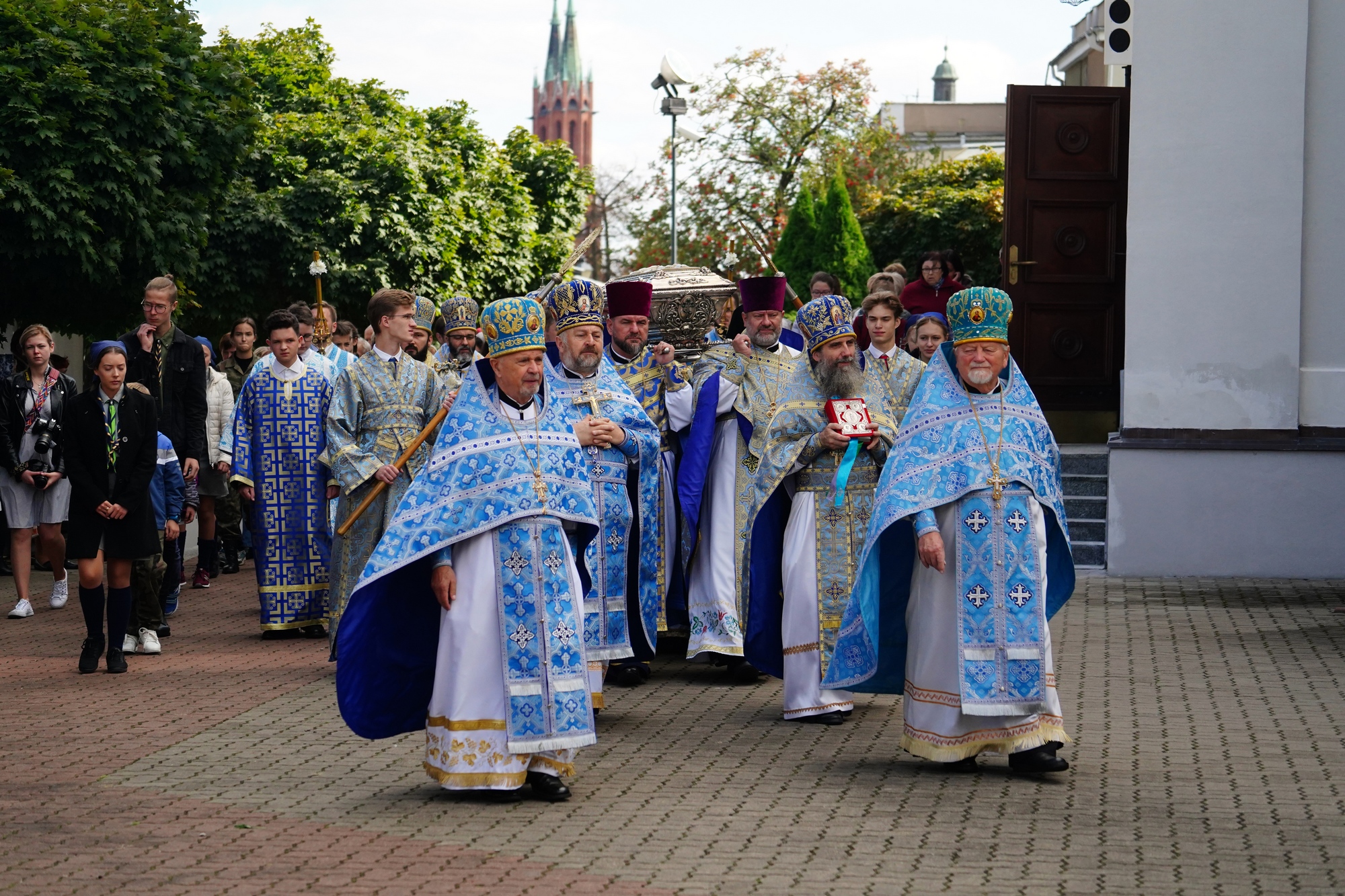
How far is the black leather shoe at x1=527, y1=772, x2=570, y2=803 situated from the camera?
21.7ft

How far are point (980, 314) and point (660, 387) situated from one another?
3.04 metres

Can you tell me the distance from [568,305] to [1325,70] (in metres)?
8.46

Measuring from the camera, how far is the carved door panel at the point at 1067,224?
15.6 metres

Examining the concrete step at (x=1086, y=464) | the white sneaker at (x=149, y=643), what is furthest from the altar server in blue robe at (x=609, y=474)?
the concrete step at (x=1086, y=464)

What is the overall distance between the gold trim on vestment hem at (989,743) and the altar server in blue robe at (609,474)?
6.27 ft

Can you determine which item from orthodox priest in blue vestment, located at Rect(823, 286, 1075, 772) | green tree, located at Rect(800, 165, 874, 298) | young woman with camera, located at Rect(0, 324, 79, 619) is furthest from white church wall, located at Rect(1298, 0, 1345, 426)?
green tree, located at Rect(800, 165, 874, 298)

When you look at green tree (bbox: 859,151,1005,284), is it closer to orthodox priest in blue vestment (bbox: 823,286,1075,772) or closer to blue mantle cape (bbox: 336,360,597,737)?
orthodox priest in blue vestment (bbox: 823,286,1075,772)

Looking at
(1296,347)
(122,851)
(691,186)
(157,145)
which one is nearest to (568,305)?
(122,851)

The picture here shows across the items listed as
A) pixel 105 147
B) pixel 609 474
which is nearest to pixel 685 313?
pixel 609 474

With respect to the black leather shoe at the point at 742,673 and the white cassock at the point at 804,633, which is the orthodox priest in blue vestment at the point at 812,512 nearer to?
the white cassock at the point at 804,633

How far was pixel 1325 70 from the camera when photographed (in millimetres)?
13820

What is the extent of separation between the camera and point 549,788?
6625mm

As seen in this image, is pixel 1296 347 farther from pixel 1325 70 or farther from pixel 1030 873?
pixel 1030 873

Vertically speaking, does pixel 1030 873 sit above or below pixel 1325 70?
below
